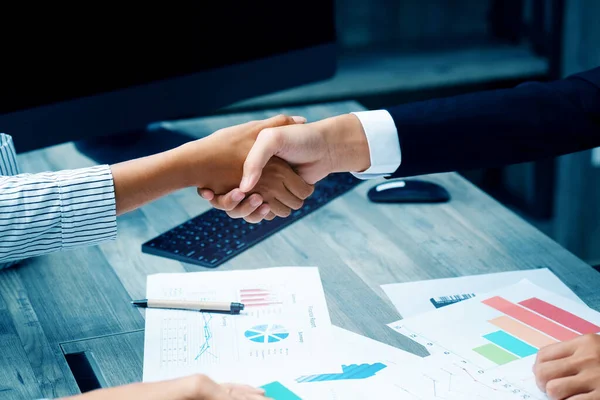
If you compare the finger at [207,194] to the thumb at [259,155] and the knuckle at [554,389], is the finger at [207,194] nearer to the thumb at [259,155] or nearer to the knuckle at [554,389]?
the thumb at [259,155]

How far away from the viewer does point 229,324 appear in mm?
1110

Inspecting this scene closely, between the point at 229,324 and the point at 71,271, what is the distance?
31 cm

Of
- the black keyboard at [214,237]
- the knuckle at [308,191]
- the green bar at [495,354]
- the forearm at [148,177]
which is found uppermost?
the forearm at [148,177]

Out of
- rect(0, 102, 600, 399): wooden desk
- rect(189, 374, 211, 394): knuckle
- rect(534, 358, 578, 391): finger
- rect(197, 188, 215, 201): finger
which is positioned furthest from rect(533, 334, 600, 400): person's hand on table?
rect(197, 188, 215, 201): finger

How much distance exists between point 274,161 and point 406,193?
0.25m

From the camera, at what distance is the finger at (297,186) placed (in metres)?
1.42

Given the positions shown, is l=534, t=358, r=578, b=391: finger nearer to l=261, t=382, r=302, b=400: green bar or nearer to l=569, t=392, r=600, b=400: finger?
l=569, t=392, r=600, b=400: finger

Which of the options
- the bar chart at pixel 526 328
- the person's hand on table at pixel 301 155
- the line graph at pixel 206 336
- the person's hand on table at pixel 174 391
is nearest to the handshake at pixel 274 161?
the person's hand on table at pixel 301 155

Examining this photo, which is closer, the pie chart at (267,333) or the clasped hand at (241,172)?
the pie chart at (267,333)

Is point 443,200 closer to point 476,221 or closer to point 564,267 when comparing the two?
point 476,221

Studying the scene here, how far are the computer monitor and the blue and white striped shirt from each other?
6.4 inches

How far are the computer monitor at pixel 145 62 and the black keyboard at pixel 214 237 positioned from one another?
284 mm

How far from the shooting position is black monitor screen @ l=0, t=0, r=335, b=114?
139 cm

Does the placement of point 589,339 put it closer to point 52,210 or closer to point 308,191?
point 308,191
